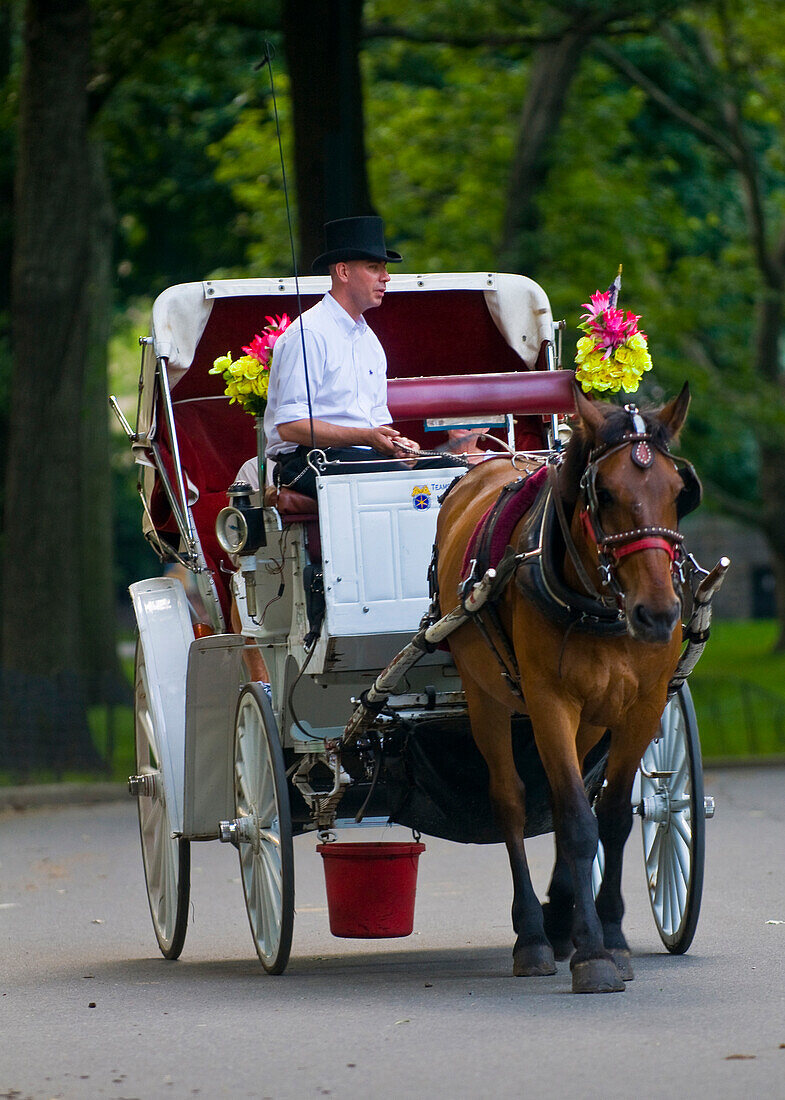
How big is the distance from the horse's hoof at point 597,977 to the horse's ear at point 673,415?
70.0 inches

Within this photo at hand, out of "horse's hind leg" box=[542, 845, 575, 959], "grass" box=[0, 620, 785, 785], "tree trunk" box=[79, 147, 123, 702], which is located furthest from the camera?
"tree trunk" box=[79, 147, 123, 702]

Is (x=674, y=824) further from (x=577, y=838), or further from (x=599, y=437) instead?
(x=599, y=437)

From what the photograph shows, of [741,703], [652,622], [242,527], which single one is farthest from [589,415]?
[741,703]

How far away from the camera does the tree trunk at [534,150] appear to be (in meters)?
23.2

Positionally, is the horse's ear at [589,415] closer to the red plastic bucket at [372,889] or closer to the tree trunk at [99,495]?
the red plastic bucket at [372,889]

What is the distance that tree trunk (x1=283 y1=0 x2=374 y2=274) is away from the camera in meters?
15.7

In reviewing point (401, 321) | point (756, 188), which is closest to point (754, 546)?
point (756, 188)

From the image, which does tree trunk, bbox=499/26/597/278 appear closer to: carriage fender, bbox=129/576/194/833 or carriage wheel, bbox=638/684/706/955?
carriage fender, bbox=129/576/194/833

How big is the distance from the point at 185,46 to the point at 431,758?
1449 centimetres

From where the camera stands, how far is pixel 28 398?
54.4ft

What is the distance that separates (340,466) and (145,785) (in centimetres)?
191

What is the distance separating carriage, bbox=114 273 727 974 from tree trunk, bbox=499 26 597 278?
47.9ft

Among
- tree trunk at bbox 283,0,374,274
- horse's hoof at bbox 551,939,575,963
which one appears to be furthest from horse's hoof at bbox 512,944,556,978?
tree trunk at bbox 283,0,374,274

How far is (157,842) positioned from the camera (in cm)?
850
